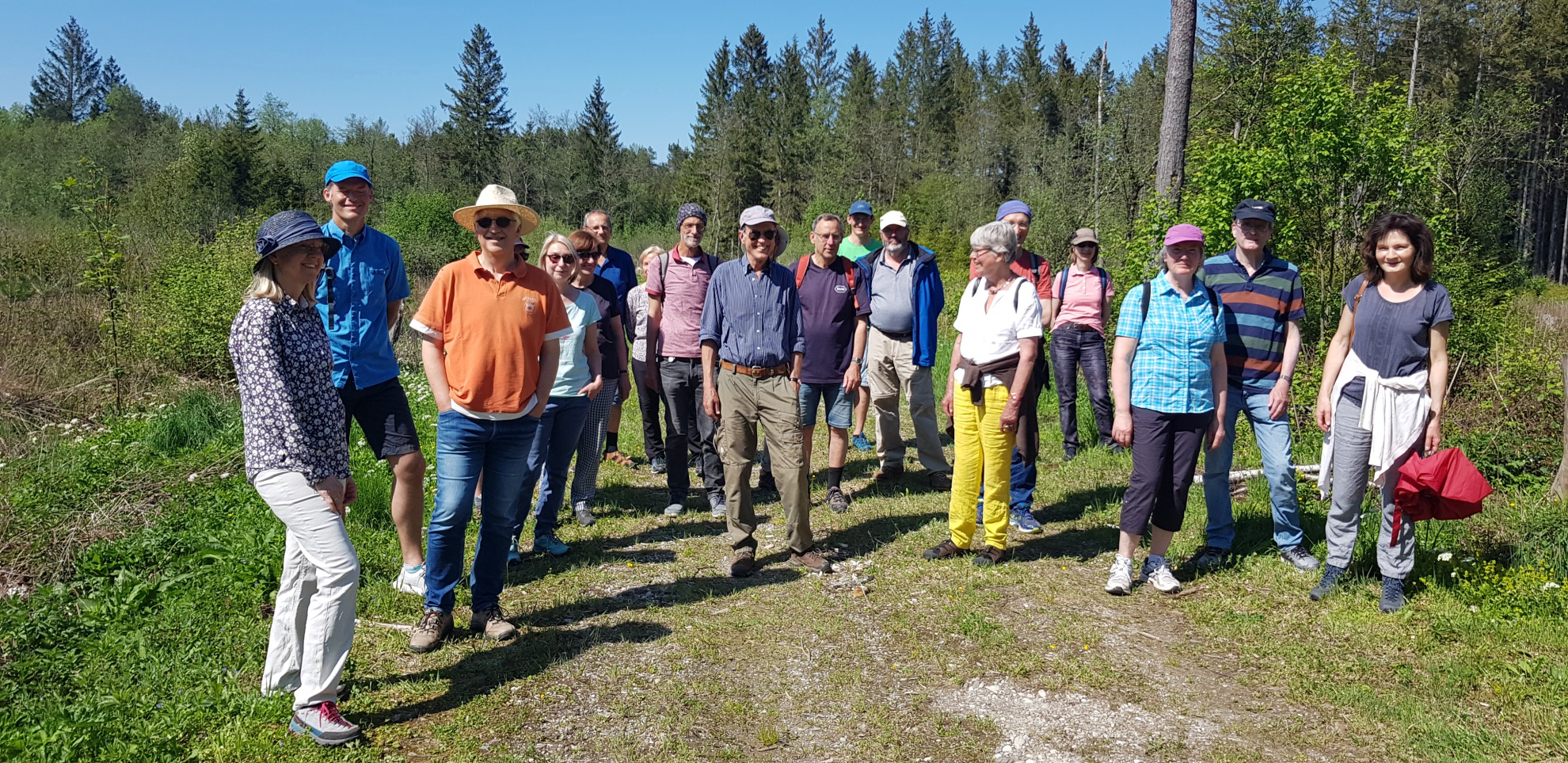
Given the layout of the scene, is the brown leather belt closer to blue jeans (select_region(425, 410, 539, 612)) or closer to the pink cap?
blue jeans (select_region(425, 410, 539, 612))

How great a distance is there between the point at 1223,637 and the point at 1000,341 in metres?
1.90

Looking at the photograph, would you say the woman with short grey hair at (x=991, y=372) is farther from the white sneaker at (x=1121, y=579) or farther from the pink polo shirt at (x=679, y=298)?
the pink polo shirt at (x=679, y=298)

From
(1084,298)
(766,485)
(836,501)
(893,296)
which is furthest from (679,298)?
(1084,298)

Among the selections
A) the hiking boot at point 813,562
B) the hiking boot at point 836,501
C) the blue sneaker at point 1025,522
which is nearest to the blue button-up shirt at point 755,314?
the hiking boot at point 813,562

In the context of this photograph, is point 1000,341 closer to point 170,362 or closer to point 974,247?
point 974,247

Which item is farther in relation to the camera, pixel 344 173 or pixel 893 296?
pixel 893 296

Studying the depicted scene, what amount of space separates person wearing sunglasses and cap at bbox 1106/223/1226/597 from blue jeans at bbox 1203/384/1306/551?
1.04 ft

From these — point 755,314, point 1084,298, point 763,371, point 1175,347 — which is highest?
point 1084,298

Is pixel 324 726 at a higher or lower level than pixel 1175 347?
lower

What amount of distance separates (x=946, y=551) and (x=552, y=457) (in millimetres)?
2536

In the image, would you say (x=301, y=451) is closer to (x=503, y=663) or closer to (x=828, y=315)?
(x=503, y=663)

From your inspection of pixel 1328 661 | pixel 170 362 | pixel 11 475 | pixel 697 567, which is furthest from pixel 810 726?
pixel 170 362

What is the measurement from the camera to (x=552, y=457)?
228 inches

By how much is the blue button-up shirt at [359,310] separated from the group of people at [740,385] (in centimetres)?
1
